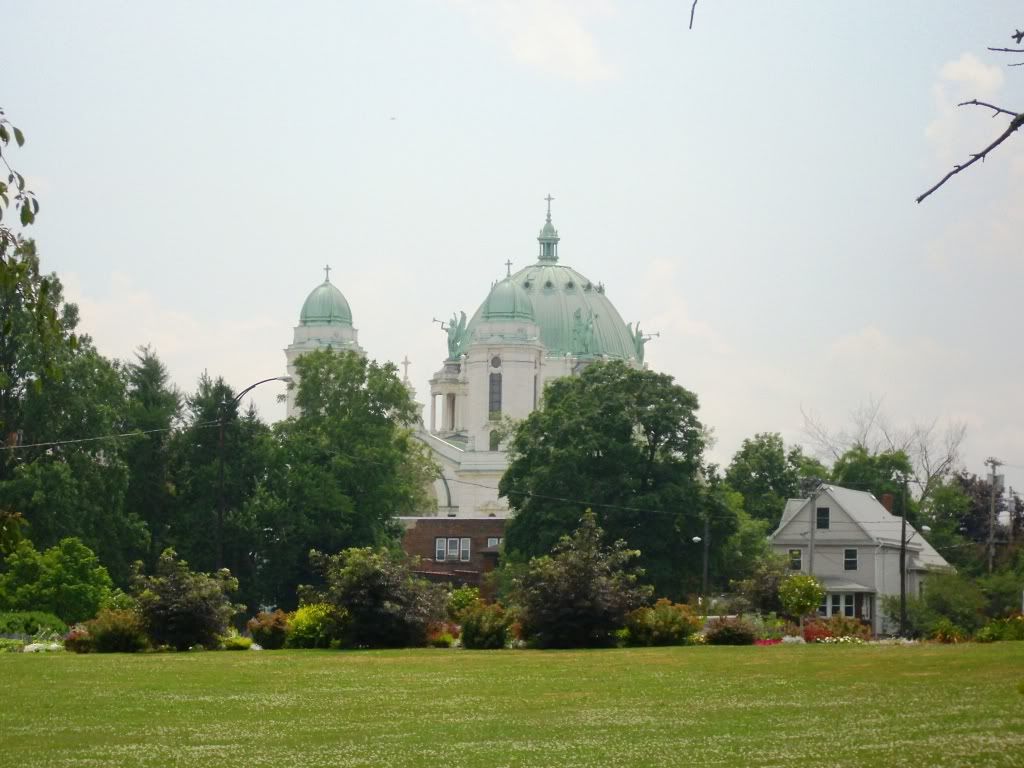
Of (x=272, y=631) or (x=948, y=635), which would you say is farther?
(x=272, y=631)

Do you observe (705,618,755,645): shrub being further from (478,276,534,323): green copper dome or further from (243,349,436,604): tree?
(478,276,534,323): green copper dome

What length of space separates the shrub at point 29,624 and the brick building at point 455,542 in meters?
38.2

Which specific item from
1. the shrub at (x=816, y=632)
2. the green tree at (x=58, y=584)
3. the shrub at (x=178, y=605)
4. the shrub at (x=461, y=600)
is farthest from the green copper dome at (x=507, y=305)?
the shrub at (x=178, y=605)

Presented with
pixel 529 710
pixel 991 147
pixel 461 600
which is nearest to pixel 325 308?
pixel 461 600

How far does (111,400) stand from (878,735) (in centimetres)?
5251

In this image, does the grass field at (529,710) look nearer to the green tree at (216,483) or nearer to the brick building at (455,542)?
the green tree at (216,483)

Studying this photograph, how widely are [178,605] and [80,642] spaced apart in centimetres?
237

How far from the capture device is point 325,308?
481 feet

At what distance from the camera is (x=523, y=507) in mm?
73188

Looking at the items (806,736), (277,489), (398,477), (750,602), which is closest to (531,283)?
(398,477)

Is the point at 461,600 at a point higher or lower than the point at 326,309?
lower

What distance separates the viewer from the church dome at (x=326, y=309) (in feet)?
480

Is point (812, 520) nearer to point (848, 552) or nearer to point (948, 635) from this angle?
point (848, 552)

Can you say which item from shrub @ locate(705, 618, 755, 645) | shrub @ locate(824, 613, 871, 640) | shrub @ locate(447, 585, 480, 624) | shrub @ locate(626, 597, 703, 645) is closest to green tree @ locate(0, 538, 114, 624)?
shrub @ locate(447, 585, 480, 624)
